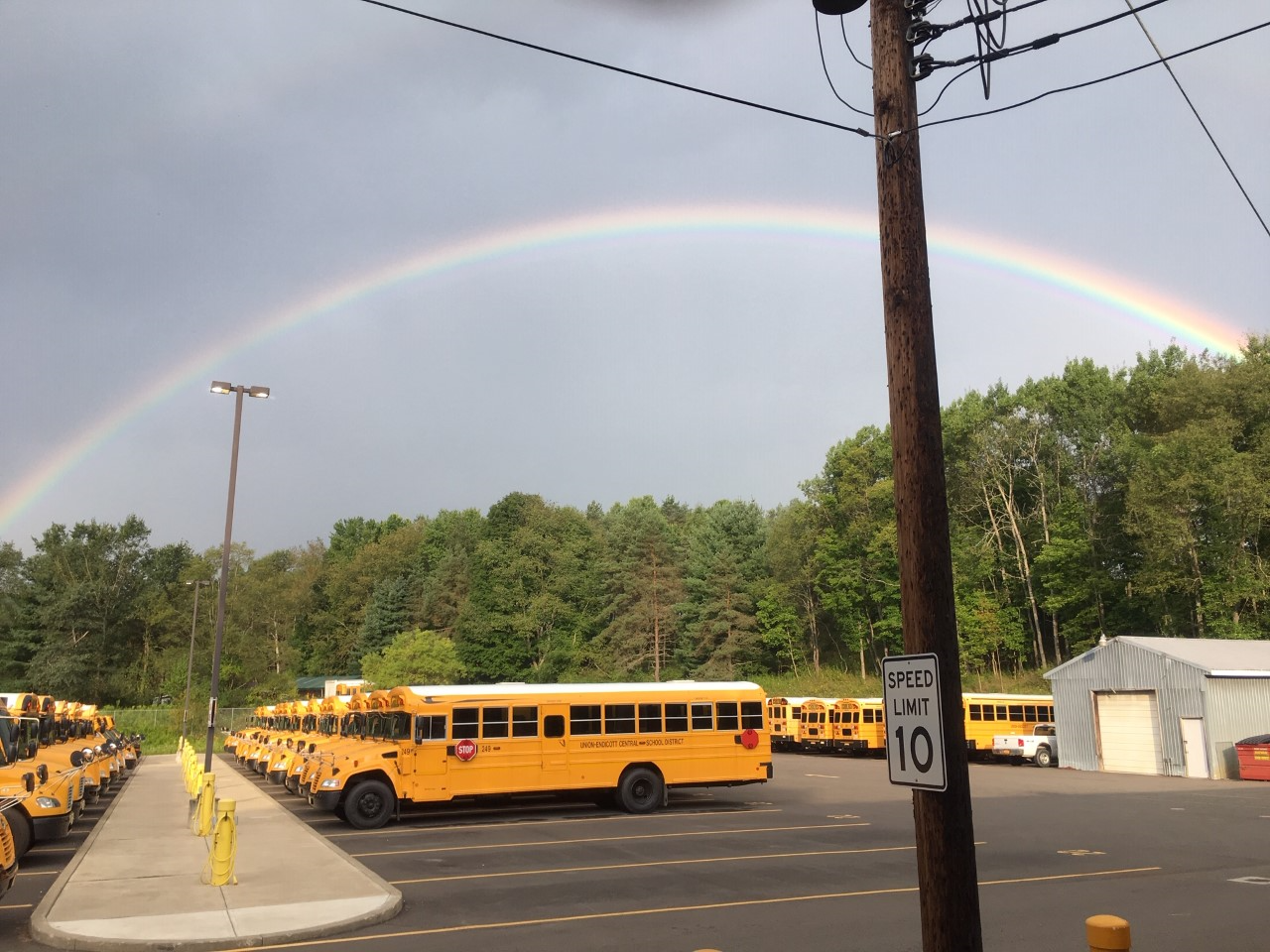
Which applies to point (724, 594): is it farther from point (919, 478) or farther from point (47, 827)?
point (919, 478)

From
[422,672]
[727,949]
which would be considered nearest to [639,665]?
[422,672]

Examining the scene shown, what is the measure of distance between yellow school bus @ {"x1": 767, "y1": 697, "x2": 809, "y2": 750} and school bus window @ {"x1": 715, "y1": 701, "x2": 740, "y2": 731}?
21.0 m

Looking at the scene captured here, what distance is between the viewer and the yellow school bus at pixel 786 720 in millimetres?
44094

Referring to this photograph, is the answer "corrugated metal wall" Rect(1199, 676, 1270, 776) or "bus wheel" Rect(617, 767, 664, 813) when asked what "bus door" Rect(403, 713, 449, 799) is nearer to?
"bus wheel" Rect(617, 767, 664, 813)

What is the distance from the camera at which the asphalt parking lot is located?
1002 cm

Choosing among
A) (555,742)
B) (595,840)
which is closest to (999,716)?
(555,742)

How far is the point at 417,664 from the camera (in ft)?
241

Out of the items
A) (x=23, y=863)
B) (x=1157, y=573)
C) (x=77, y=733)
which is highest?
(x=1157, y=573)

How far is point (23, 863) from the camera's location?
15438 mm

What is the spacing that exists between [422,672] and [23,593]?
50075 mm

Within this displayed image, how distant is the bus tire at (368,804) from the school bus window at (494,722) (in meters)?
2.21

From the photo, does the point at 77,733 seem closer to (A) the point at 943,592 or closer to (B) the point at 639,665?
(A) the point at 943,592

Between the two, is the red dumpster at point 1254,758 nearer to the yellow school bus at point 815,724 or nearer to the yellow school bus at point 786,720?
the yellow school bus at point 815,724

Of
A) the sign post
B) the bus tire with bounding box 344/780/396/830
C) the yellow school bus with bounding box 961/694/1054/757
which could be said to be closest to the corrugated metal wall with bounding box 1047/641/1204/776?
the yellow school bus with bounding box 961/694/1054/757
